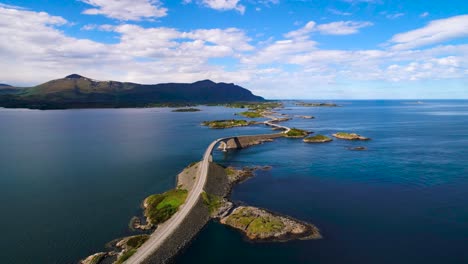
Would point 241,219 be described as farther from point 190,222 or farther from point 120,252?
point 120,252

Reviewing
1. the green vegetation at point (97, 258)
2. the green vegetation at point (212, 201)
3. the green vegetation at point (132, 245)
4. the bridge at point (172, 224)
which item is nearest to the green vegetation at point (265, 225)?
the green vegetation at point (212, 201)

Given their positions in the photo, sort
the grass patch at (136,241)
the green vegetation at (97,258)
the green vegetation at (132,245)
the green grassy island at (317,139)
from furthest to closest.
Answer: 1. the green grassy island at (317,139)
2. the grass patch at (136,241)
3. the green vegetation at (97,258)
4. the green vegetation at (132,245)

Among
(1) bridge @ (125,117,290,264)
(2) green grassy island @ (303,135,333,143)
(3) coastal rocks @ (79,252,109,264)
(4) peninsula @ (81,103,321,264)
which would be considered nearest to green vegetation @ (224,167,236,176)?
(1) bridge @ (125,117,290,264)

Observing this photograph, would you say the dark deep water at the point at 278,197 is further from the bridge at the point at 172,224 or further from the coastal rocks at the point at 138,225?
the bridge at the point at 172,224

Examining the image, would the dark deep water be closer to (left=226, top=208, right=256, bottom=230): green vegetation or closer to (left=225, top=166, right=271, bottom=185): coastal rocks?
(left=226, top=208, right=256, bottom=230): green vegetation

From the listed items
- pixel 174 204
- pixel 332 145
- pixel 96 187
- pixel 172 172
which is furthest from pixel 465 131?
pixel 96 187

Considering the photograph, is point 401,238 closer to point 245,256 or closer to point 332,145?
point 245,256
